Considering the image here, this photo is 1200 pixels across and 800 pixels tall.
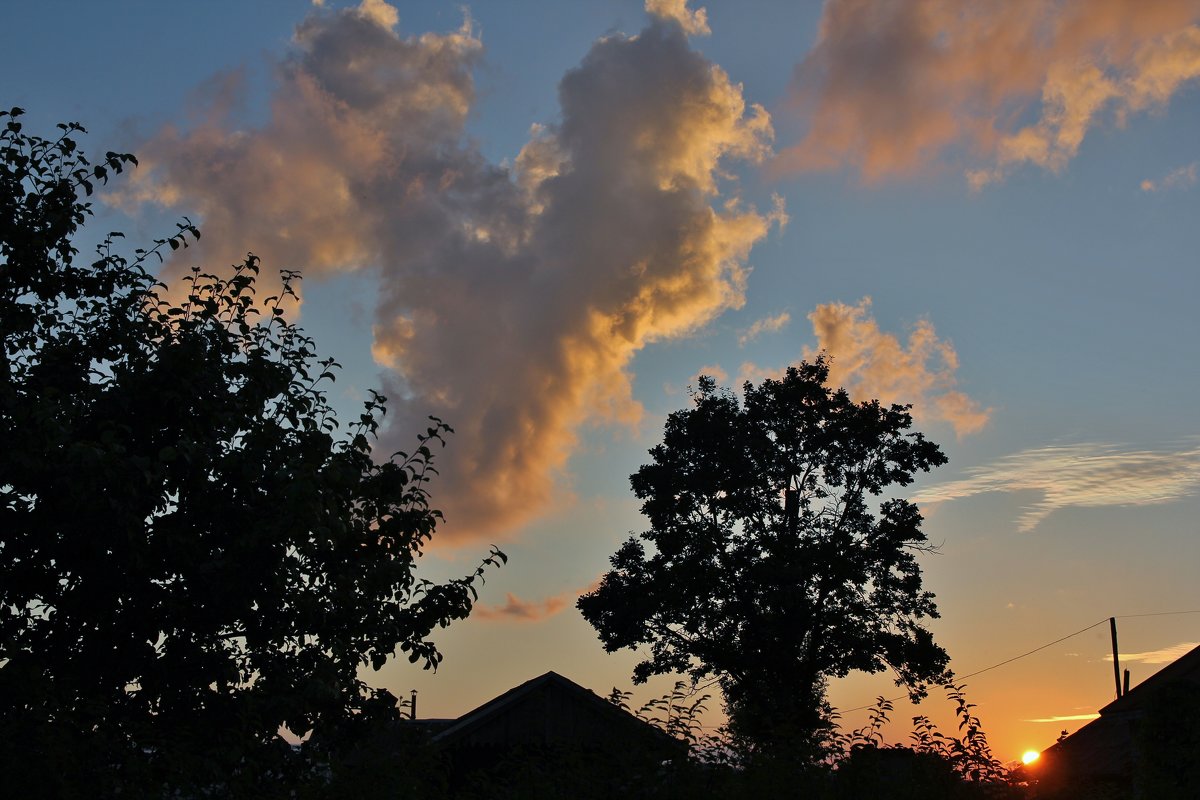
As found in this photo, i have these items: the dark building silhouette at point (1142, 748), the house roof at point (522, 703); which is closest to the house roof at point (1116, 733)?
the dark building silhouette at point (1142, 748)

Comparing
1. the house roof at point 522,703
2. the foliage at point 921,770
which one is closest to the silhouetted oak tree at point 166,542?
the foliage at point 921,770

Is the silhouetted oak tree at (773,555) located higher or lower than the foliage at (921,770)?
higher

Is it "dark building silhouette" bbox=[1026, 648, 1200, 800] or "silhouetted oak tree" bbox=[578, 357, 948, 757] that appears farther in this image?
"silhouetted oak tree" bbox=[578, 357, 948, 757]

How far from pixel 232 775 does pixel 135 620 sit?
272cm

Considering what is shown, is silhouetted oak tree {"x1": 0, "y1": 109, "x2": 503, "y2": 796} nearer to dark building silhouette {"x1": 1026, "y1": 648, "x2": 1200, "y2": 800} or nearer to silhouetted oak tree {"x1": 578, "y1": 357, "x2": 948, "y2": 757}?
dark building silhouette {"x1": 1026, "y1": 648, "x2": 1200, "y2": 800}

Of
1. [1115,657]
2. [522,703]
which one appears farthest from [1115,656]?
[522,703]

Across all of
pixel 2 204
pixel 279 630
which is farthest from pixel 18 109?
pixel 279 630

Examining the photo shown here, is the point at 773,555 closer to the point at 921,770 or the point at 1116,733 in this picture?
the point at 1116,733

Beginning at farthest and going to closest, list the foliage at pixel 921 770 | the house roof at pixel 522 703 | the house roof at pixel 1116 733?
the house roof at pixel 522 703, the house roof at pixel 1116 733, the foliage at pixel 921 770

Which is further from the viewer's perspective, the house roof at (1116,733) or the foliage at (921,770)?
the house roof at (1116,733)

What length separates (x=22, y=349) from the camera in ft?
55.9

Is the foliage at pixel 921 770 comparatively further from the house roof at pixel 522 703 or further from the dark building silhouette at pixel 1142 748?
the house roof at pixel 522 703

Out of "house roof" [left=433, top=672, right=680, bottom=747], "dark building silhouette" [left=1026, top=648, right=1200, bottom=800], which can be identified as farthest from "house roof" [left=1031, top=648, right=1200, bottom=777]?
"house roof" [left=433, top=672, right=680, bottom=747]

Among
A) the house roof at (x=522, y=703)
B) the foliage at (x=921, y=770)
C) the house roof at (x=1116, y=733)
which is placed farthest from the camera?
the house roof at (x=522, y=703)
